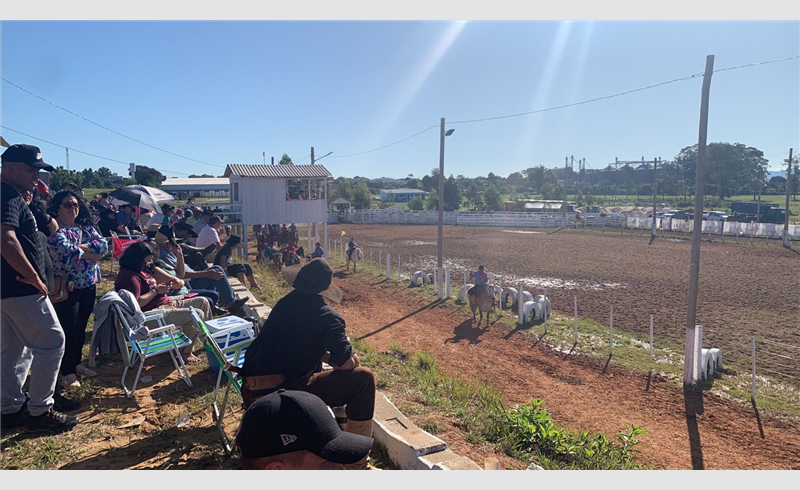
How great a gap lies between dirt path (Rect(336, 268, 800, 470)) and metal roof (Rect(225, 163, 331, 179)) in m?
10.3

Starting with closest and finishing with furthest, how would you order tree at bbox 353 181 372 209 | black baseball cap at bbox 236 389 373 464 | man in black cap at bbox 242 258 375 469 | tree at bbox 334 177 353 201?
black baseball cap at bbox 236 389 373 464
man in black cap at bbox 242 258 375 469
tree at bbox 353 181 372 209
tree at bbox 334 177 353 201

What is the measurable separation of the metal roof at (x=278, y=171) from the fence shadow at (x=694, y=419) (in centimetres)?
1677

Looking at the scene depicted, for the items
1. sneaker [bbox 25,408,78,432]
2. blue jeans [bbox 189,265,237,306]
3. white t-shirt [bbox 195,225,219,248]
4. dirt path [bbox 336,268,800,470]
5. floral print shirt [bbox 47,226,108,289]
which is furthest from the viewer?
white t-shirt [bbox 195,225,219,248]

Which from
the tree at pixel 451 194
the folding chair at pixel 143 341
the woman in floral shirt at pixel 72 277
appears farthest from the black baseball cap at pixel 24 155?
the tree at pixel 451 194

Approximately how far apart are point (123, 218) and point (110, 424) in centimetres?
1105

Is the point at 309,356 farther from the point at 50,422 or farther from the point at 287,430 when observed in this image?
the point at 50,422

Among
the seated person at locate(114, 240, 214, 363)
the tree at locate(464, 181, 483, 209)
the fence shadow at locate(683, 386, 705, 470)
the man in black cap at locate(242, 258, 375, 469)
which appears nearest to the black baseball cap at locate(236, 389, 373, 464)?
the man in black cap at locate(242, 258, 375, 469)

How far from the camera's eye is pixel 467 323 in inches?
497

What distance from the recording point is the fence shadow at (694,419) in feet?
19.4

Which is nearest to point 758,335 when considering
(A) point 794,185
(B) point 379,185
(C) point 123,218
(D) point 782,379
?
(D) point 782,379

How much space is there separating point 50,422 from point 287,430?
292 cm

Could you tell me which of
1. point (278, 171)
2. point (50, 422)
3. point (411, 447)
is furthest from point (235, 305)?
point (278, 171)

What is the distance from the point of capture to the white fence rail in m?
36.2

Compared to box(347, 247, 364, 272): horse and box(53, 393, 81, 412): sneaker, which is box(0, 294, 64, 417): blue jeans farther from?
box(347, 247, 364, 272): horse
